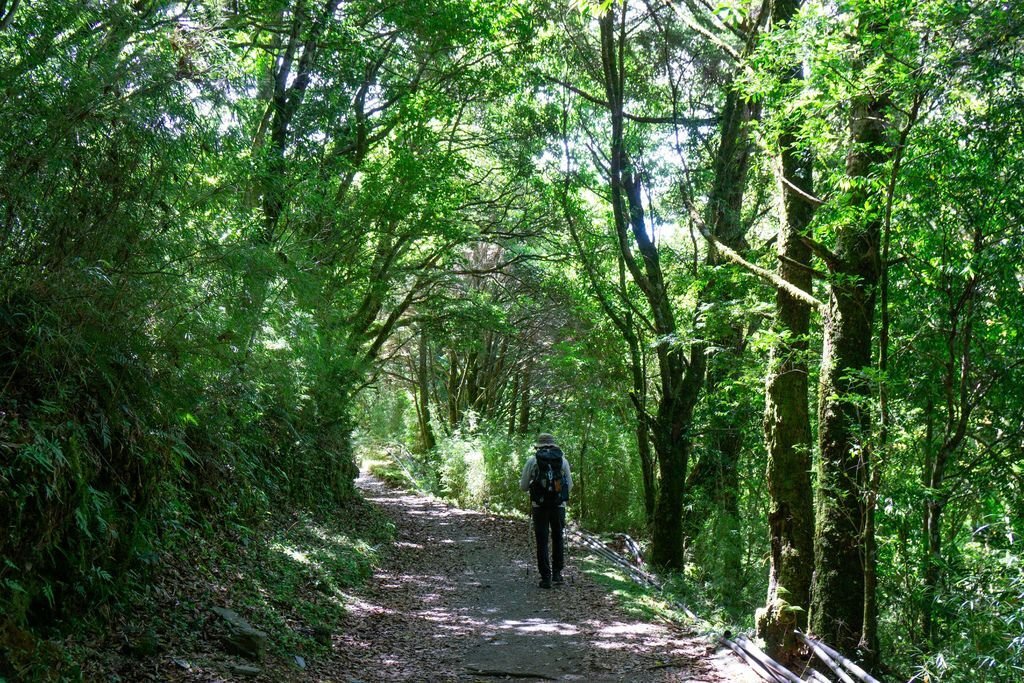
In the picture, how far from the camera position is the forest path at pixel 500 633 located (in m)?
6.41

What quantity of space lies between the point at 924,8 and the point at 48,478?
22.5 ft

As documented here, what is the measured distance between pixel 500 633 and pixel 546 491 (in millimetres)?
2415

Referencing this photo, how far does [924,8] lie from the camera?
5621 mm

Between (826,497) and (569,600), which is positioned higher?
(826,497)

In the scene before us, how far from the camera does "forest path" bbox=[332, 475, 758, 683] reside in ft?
21.0

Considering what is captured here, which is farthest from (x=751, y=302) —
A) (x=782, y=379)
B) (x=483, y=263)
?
(x=483, y=263)

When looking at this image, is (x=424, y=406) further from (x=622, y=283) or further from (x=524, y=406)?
(x=622, y=283)

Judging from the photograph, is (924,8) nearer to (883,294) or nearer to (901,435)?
(883,294)

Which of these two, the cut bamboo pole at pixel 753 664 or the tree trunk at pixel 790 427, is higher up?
the tree trunk at pixel 790 427

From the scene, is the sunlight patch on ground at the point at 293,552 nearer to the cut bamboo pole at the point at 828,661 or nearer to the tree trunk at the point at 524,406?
the cut bamboo pole at the point at 828,661

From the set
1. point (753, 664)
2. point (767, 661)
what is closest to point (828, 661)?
point (767, 661)

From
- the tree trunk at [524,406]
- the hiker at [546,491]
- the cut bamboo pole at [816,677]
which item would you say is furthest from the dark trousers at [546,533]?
the tree trunk at [524,406]

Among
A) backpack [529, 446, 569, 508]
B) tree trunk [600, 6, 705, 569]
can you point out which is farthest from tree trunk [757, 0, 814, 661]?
tree trunk [600, 6, 705, 569]

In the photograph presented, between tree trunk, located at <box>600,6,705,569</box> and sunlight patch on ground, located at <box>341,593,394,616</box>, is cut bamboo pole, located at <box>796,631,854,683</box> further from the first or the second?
tree trunk, located at <box>600,6,705,569</box>
